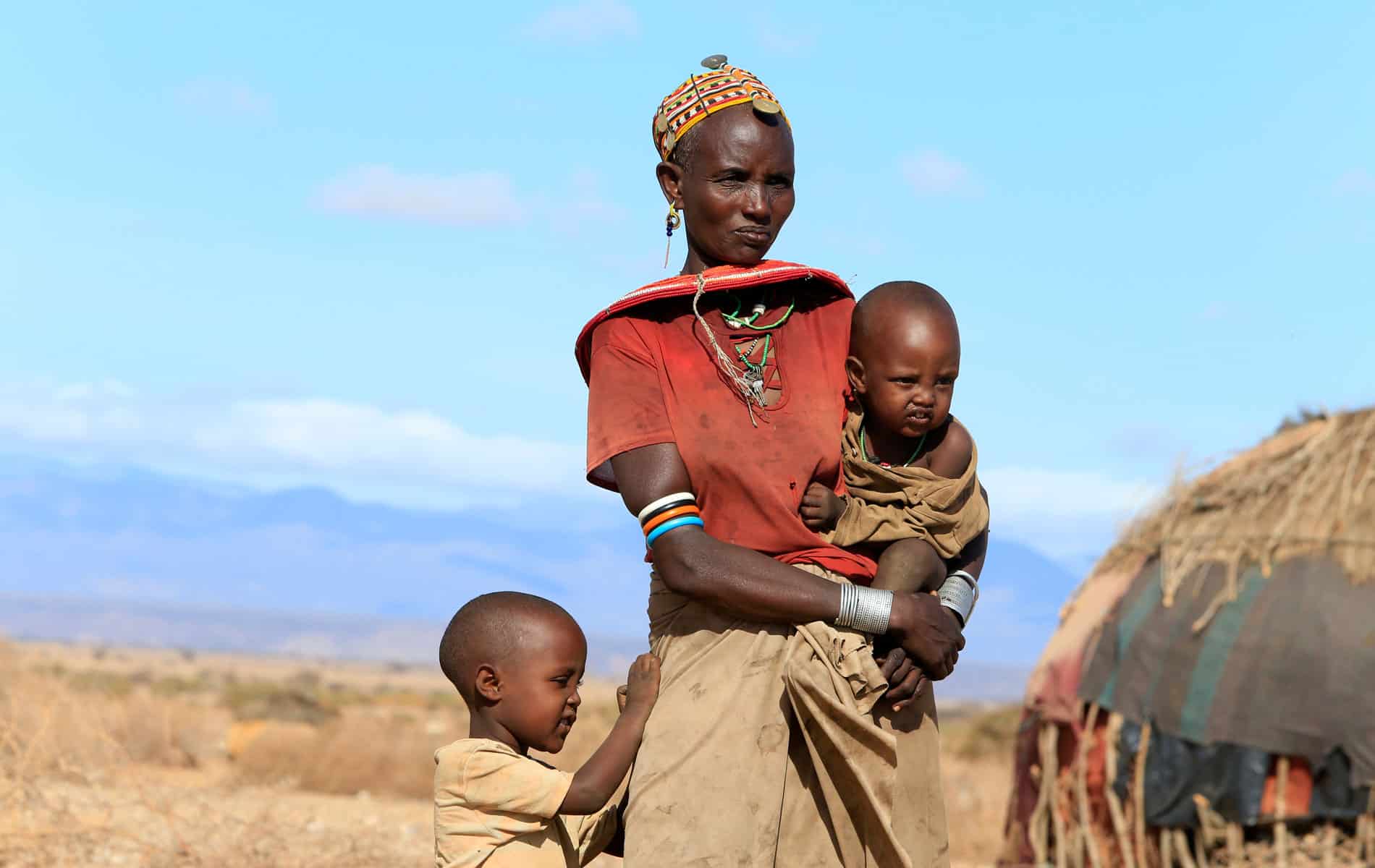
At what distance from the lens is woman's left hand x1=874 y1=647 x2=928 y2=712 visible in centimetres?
314

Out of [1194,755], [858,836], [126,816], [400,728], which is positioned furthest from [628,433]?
[400,728]

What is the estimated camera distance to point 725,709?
3105mm

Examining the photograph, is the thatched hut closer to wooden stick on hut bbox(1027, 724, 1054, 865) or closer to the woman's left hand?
wooden stick on hut bbox(1027, 724, 1054, 865)

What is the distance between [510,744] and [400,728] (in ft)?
52.4

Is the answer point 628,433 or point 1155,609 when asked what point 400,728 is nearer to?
point 1155,609

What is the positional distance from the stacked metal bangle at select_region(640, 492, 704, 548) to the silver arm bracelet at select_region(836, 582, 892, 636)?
33cm

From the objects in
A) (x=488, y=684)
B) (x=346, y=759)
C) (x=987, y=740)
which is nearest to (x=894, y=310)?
(x=488, y=684)

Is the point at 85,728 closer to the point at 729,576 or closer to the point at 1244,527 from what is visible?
the point at 729,576

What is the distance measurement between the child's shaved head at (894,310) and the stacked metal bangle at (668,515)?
1.75ft

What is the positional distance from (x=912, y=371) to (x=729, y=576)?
0.58 metres

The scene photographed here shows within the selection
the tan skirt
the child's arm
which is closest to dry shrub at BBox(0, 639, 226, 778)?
the child's arm

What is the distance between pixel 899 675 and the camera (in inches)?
124

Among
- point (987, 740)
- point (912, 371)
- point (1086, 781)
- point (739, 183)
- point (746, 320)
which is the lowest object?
point (1086, 781)

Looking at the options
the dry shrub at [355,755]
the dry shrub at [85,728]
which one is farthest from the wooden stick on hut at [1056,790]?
the dry shrub at [355,755]
